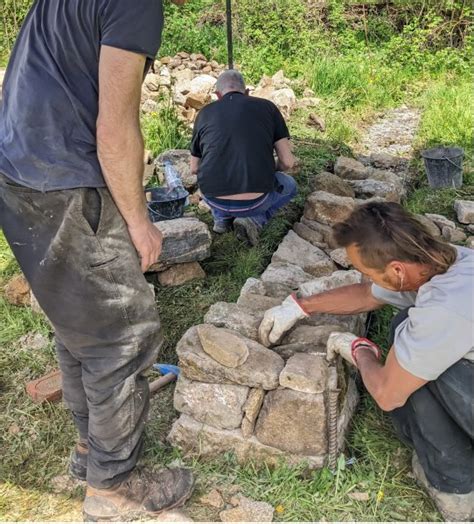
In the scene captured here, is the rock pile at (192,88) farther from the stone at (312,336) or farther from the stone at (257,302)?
the stone at (312,336)

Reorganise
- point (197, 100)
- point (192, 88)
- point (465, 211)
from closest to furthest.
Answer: point (465, 211) → point (197, 100) → point (192, 88)

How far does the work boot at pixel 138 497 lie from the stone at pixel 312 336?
0.83 m

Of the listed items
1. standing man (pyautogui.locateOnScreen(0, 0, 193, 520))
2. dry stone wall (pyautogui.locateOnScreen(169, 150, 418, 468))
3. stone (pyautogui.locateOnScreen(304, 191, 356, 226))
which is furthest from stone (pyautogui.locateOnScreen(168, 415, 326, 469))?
stone (pyautogui.locateOnScreen(304, 191, 356, 226))

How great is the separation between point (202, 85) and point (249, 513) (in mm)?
6430

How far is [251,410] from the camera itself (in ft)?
8.89

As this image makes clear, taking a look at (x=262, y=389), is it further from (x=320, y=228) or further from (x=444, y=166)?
(x=444, y=166)

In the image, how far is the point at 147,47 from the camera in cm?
192

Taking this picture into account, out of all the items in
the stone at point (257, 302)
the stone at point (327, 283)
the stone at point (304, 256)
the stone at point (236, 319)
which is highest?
the stone at point (327, 283)

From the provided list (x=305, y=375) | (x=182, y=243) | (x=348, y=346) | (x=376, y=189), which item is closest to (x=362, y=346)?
(x=348, y=346)

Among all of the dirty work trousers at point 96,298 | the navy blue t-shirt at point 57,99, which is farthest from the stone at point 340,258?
the navy blue t-shirt at point 57,99

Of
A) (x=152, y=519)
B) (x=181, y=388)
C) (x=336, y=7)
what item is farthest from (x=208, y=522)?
(x=336, y=7)

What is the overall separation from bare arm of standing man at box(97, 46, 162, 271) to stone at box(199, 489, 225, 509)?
1.18 m

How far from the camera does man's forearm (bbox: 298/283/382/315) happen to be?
2.76 m

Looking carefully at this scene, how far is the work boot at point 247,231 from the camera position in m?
4.69
